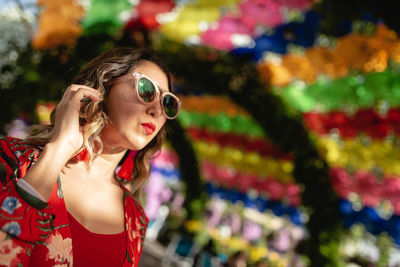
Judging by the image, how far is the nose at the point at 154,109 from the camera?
1.32 metres

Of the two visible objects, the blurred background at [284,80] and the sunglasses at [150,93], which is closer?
the sunglasses at [150,93]

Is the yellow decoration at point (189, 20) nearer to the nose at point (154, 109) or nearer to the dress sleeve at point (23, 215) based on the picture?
the nose at point (154, 109)

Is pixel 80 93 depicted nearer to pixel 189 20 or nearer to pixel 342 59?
pixel 189 20

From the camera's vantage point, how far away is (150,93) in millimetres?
1312

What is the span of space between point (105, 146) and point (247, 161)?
7.84 metres

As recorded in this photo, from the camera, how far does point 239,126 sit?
26.6 feet

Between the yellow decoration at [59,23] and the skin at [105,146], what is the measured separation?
333 centimetres

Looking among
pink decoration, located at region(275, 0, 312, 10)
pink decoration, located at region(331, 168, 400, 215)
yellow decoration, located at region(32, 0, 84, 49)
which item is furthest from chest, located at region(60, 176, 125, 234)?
pink decoration, located at region(331, 168, 400, 215)

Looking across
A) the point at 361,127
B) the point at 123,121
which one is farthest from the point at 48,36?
the point at 361,127

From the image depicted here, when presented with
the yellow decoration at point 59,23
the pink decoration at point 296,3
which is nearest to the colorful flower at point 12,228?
the pink decoration at point 296,3

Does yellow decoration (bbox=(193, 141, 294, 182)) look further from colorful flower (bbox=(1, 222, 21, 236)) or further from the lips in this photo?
colorful flower (bbox=(1, 222, 21, 236))

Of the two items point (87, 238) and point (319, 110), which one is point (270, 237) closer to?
point (319, 110)

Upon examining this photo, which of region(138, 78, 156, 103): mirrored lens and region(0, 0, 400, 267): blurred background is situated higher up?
region(138, 78, 156, 103): mirrored lens

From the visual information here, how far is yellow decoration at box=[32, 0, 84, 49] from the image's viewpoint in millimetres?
4126
